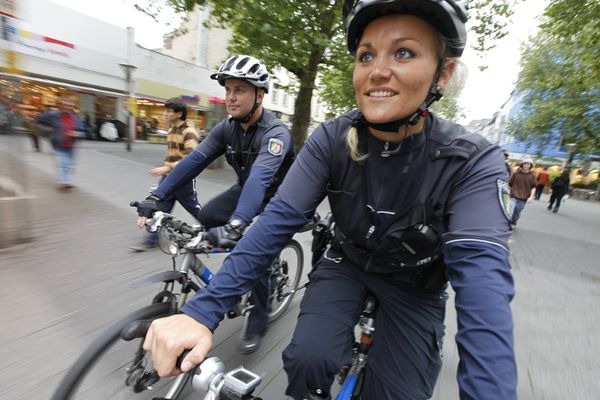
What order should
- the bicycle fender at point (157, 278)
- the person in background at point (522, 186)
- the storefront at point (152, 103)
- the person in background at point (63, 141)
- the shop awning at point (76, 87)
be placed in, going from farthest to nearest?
the storefront at point (152, 103), the shop awning at point (76, 87), the person in background at point (522, 186), the person in background at point (63, 141), the bicycle fender at point (157, 278)

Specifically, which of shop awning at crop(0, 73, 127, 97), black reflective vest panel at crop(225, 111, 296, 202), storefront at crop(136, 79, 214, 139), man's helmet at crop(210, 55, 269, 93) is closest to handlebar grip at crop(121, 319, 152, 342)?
black reflective vest panel at crop(225, 111, 296, 202)

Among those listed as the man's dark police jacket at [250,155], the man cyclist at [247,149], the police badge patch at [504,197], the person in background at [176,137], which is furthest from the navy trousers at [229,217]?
the police badge patch at [504,197]

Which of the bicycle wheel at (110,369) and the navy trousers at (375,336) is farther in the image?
the bicycle wheel at (110,369)

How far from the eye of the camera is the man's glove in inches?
82.6

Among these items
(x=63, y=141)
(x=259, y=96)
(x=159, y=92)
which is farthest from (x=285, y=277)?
(x=159, y=92)

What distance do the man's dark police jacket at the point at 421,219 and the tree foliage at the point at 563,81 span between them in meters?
9.07

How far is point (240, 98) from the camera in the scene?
2.87 meters

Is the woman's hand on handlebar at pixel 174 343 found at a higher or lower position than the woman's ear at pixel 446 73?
lower

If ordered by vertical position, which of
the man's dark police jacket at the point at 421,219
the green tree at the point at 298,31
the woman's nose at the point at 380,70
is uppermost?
the green tree at the point at 298,31

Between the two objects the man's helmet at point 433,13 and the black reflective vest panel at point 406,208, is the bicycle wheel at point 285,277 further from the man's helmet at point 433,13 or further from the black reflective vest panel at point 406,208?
the man's helmet at point 433,13

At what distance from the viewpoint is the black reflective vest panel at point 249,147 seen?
9.76ft

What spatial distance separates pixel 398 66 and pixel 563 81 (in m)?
14.0

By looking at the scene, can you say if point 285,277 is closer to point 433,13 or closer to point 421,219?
point 421,219

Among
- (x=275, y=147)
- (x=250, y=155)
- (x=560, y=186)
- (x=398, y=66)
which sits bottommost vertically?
(x=560, y=186)
